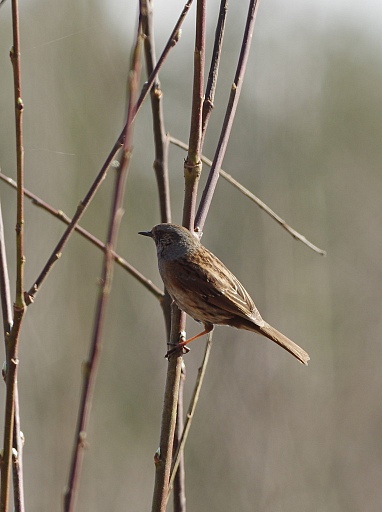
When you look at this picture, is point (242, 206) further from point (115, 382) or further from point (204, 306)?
Result: point (204, 306)

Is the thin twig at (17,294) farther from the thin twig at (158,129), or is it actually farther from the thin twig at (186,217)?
the thin twig at (158,129)

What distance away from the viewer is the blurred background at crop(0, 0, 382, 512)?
6.16 meters

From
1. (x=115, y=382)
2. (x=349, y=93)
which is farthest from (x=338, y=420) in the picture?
(x=349, y=93)

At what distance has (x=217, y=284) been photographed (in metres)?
3.19

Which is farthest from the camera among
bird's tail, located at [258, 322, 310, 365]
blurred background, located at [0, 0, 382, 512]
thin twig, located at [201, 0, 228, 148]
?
blurred background, located at [0, 0, 382, 512]

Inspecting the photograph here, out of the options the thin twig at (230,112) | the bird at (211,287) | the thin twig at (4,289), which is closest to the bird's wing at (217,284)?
the bird at (211,287)

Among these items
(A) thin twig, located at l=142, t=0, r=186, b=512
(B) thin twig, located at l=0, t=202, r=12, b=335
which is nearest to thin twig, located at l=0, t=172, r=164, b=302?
(A) thin twig, located at l=142, t=0, r=186, b=512

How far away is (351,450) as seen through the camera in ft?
28.6

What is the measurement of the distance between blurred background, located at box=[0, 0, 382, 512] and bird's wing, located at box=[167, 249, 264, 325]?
4.32ft

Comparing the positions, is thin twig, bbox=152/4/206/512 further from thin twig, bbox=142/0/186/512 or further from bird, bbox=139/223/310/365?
bird, bbox=139/223/310/365

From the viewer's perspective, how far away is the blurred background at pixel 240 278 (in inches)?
242

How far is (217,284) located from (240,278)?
240 inches

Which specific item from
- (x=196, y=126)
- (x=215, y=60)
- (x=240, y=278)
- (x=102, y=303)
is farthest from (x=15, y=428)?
(x=240, y=278)

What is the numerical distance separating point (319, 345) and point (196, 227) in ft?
25.6
